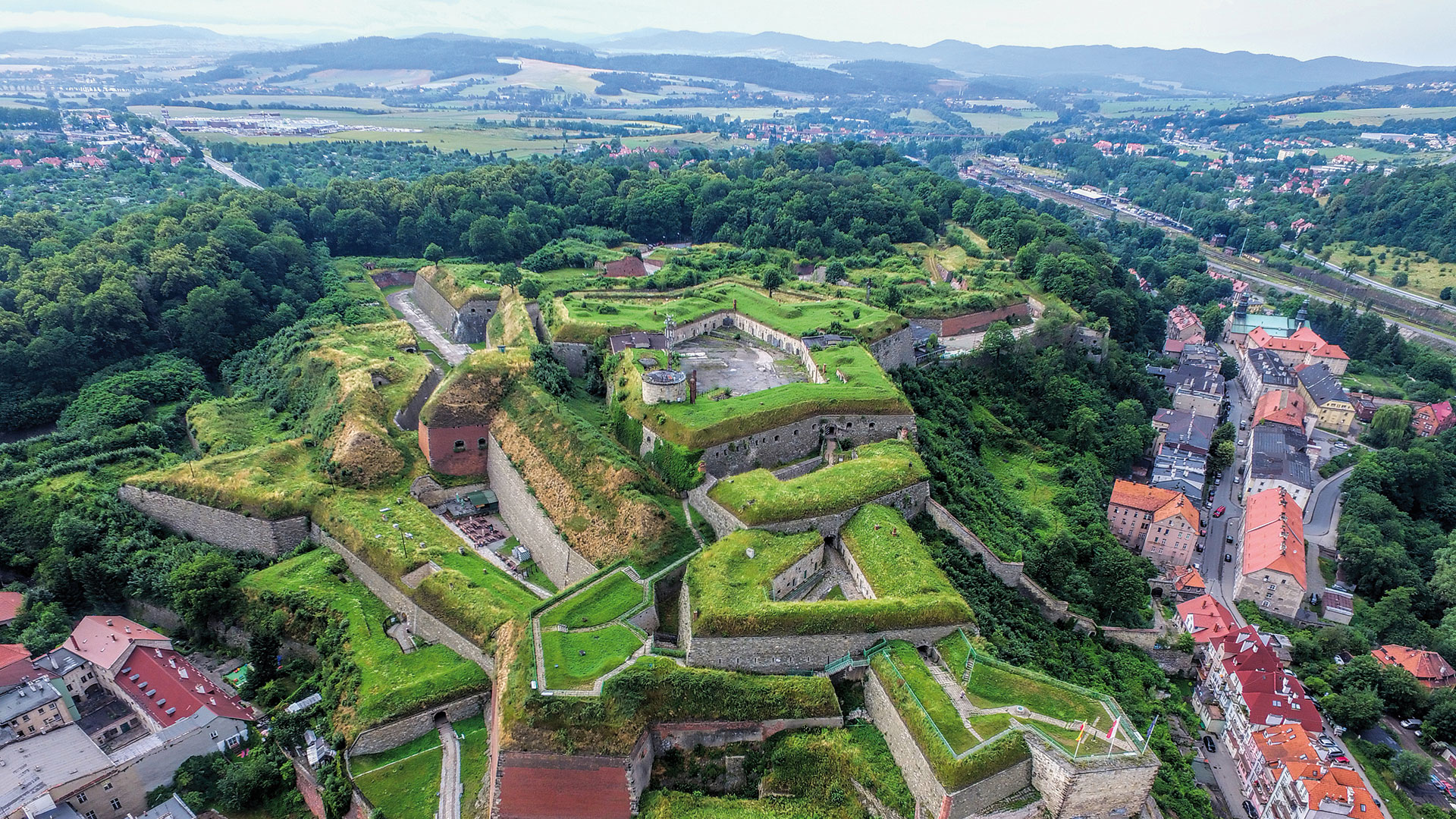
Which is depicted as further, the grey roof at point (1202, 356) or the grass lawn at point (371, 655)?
the grey roof at point (1202, 356)

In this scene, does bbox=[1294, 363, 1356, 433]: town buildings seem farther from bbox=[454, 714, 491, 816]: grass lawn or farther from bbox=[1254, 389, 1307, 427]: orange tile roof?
bbox=[454, 714, 491, 816]: grass lawn

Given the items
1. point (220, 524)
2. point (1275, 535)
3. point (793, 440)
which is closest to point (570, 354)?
point (793, 440)

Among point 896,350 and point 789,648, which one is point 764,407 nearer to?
point 789,648

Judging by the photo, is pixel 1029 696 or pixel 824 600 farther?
pixel 824 600

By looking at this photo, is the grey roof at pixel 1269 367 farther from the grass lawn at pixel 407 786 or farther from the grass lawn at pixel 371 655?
the grass lawn at pixel 407 786

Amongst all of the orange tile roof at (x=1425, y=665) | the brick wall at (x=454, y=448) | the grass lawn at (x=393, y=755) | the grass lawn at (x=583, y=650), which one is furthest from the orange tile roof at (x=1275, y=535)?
the grass lawn at (x=393, y=755)

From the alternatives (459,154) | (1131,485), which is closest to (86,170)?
(459,154)
